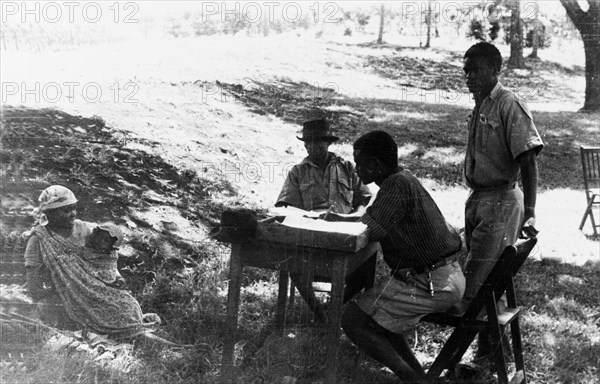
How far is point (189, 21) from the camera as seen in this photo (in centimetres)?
1606

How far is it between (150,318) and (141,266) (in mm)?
942

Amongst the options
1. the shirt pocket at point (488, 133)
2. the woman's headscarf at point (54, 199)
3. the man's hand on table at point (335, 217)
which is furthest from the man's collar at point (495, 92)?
the woman's headscarf at point (54, 199)

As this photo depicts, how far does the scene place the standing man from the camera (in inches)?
157

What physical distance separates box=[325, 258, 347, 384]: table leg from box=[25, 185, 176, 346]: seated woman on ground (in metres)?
1.25

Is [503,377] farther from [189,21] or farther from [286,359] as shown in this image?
[189,21]

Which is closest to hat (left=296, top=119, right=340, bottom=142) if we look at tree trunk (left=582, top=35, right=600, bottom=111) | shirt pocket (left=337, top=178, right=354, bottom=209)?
shirt pocket (left=337, top=178, right=354, bottom=209)

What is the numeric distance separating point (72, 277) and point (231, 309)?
1278 millimetres

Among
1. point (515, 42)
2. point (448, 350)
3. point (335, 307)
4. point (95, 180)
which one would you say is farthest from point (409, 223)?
point (515, 42)

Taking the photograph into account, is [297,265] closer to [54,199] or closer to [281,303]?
[281,303]

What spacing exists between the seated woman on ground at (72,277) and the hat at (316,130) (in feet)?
5.48

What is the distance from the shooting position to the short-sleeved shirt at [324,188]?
196 inches

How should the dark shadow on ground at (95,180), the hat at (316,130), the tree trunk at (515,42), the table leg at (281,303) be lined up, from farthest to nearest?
1. the tree trunk at (515,42)
2. the dark shadow on ground at (95,180)
3. the hat at (316,130)
4. the table leg at (281,303)

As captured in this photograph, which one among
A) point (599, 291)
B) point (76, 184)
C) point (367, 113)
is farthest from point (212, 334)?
point (367, 113)

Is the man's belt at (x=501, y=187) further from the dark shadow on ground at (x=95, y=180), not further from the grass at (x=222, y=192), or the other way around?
the dark shadow on ground at (x=95, y=180)
